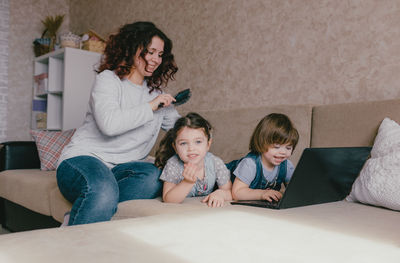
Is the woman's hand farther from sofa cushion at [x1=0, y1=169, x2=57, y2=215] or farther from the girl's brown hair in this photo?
sofa cushion at [x1=0, y1=169, x2=57, y2=215]

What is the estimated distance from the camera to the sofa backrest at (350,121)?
137 cm

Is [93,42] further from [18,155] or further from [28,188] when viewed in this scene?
[28,188]

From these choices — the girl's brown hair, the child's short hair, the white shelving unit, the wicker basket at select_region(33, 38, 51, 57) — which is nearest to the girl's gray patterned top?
the girl's brown hair

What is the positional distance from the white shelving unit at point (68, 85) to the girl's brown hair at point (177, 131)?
196 cm

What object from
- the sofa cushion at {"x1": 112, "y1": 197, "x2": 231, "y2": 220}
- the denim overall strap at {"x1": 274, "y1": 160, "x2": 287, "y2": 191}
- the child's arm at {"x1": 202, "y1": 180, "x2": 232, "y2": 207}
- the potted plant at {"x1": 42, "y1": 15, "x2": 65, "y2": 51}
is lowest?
the sofa cushion at {"x1": 112, "y1": 197, "x2": 231, "y2": 220}

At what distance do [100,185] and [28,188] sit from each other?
83 centimetres

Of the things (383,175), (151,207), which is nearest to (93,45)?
(151,207)

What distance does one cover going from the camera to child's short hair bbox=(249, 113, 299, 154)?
1.39 m

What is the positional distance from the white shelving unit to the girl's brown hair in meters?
1.96

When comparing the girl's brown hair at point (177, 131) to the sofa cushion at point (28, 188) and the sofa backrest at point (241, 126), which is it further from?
the sofa cushion at point (28, 188)

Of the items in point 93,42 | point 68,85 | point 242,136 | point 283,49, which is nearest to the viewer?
point 242,136

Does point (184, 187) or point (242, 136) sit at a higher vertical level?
point (242, 136)

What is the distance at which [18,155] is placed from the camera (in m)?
2.36

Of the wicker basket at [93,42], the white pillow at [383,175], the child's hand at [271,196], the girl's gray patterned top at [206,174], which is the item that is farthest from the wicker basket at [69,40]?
the white pillow at [383,175]
